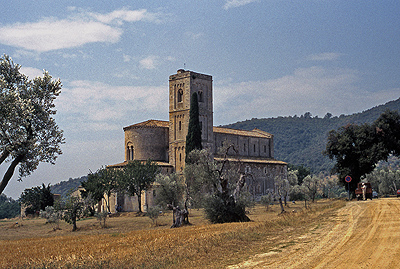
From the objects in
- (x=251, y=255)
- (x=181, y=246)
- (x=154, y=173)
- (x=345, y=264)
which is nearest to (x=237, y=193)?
(x=181, y=246)

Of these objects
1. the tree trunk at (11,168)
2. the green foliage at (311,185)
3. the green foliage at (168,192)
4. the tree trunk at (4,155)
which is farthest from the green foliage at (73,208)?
the green foliage at (311,185)

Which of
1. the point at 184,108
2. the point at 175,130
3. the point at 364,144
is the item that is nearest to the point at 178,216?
the point at 364,144

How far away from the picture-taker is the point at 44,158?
20500mm

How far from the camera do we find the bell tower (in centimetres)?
7350

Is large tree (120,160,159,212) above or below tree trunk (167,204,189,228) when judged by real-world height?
above

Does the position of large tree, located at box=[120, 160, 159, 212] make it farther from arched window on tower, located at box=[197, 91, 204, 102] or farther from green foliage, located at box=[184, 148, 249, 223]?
green foliage, located at box=[184, 148, 249, 223]

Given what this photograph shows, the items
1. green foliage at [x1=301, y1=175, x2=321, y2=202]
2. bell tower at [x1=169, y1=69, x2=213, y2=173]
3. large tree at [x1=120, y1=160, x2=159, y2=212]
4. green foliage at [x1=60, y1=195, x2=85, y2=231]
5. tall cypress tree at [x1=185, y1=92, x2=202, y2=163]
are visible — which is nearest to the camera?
green foliage at [x1=60, y1=195, x2=85, y2=231]

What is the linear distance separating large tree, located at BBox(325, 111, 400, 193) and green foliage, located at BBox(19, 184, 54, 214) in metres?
53.6

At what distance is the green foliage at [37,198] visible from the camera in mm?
81250

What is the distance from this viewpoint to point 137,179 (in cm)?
6300

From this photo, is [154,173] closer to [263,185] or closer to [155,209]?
[155,209]

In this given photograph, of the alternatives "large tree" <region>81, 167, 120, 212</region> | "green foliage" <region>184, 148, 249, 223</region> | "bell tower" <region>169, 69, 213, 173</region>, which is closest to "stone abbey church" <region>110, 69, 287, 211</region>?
"bell tower" <region>169, 69, 213, 173</region>

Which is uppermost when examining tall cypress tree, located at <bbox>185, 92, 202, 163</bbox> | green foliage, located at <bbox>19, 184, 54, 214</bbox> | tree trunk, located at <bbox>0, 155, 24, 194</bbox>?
tall cypress tree, located at <bbox>185, 92, 202, 163</bbox>

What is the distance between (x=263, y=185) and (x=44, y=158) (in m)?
68.5
